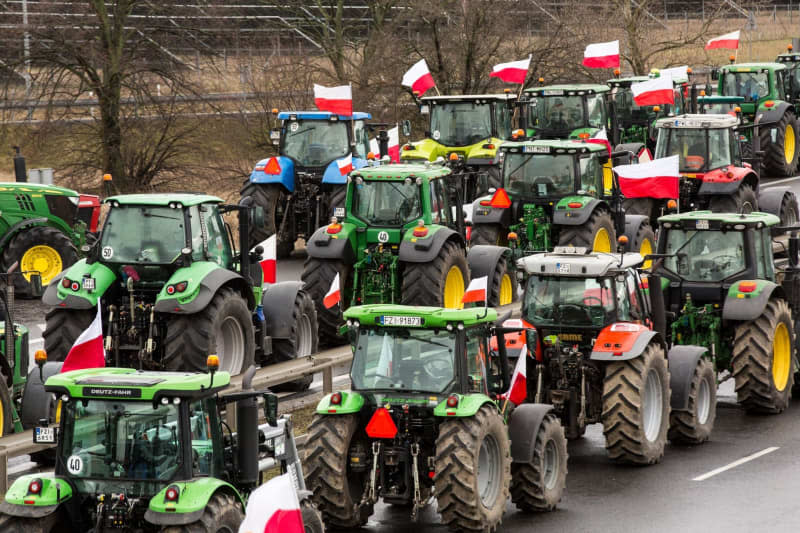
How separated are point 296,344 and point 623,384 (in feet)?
15.1

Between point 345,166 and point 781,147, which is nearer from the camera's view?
point 345,166

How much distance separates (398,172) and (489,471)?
752cm

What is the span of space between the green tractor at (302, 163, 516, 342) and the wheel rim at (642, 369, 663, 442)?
Answer: 4.27 meters

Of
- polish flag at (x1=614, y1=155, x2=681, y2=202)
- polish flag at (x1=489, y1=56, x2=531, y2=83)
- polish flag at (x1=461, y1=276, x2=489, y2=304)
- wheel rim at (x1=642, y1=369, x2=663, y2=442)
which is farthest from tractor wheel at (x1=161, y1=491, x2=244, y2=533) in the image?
polish flag at (x1=489, y1=56, x2=531, y2=83)

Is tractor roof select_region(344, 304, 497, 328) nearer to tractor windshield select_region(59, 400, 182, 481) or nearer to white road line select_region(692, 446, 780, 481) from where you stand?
tractor windshield select_region(59, 400, 182, 481)

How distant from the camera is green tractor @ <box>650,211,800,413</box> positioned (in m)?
17.9

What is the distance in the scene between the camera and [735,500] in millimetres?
14594

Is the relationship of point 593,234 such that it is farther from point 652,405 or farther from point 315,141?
point 652,405

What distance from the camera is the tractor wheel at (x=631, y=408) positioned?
15500mm

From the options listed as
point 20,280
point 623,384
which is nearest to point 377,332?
point 623,384

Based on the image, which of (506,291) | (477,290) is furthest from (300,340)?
(506,291)

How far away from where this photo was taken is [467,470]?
499 inches

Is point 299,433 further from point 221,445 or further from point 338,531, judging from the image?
point 221,445

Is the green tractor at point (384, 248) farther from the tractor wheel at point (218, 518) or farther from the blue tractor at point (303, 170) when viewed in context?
the tractor wheel at point (218, 518)
